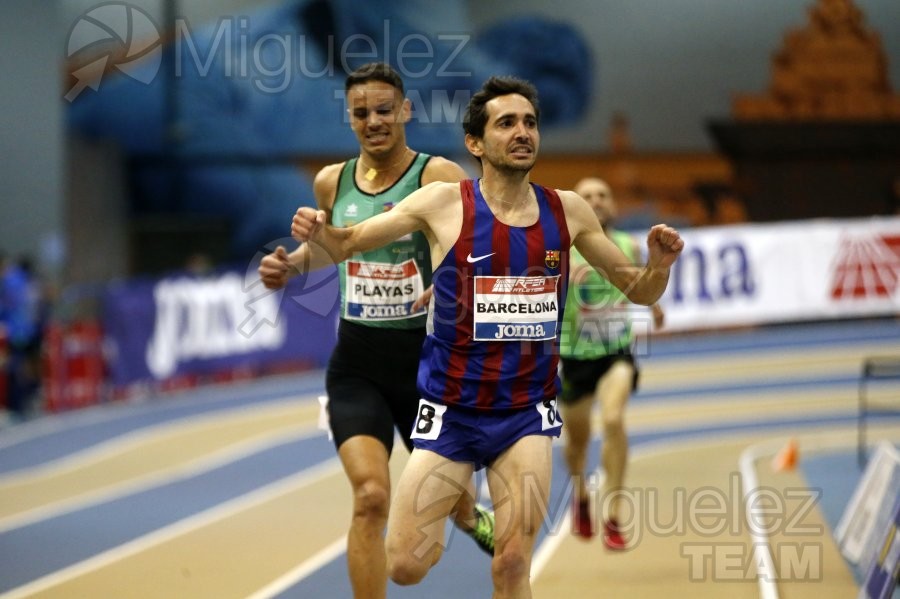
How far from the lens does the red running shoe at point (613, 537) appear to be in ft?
27.5

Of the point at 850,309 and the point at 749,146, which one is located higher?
the point at 749,146

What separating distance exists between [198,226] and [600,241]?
2251 centimetres

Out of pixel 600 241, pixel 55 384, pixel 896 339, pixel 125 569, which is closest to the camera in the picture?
pixel 600 241

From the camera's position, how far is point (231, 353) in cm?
1958

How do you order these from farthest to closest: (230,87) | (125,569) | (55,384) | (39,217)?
(230,87) < (39,217) < (55,384) < (125,569)

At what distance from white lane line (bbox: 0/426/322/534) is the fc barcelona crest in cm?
604

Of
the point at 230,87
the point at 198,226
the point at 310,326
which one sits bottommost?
the point at 310,326

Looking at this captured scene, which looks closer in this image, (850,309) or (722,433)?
(722,433)

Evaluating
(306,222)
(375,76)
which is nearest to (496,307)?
(306,222)

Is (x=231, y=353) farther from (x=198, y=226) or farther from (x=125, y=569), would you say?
(x=125, y=569)

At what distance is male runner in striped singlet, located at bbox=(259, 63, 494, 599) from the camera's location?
19.3ft

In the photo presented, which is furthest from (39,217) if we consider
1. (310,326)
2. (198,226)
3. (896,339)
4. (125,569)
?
(125,569)

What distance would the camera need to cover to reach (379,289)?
600 cm

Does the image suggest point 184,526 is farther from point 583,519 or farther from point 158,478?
point 583,519
